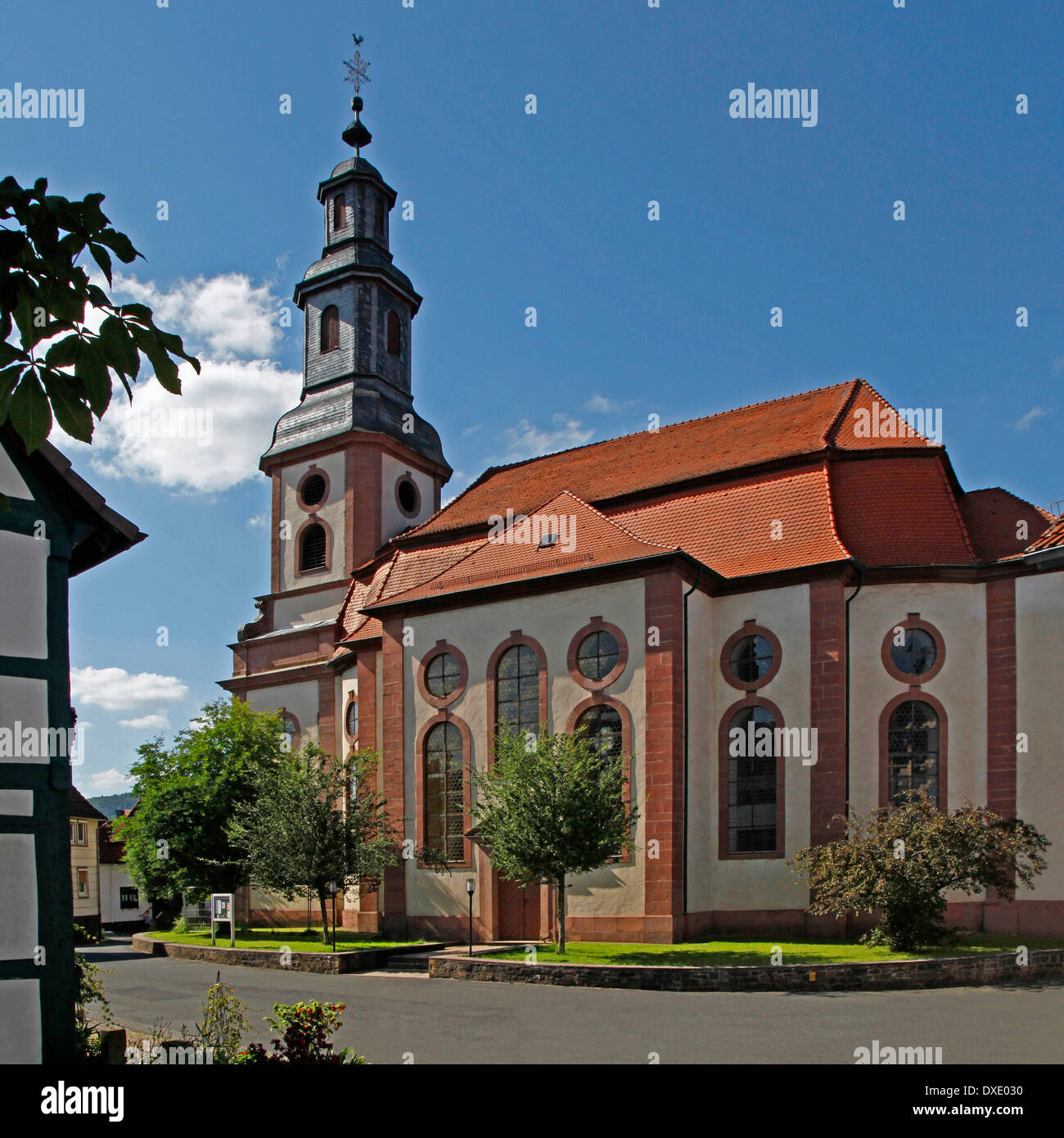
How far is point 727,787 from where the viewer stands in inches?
984

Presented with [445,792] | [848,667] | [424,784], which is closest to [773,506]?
Result: [848,667]

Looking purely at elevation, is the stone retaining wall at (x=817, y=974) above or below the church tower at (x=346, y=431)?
below

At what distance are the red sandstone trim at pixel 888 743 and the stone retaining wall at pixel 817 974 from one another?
5.64m

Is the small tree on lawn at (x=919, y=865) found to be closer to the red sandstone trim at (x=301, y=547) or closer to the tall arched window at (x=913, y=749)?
the tall arched window at (x=913, y=749)

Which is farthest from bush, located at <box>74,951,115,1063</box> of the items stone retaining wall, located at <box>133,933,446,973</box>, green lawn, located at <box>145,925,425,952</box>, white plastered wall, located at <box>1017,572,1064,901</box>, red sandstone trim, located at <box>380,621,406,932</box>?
white plastered wall, located at <box>1017,572,1064,901</box>

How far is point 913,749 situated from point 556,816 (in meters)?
8.51

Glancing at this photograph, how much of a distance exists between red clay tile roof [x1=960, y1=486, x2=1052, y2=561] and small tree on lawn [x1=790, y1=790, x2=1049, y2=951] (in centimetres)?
712

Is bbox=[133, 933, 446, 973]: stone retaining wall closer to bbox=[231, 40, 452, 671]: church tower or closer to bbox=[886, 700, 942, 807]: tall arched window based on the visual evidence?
bbox=[886, 700, 942, 807]: tall arched window

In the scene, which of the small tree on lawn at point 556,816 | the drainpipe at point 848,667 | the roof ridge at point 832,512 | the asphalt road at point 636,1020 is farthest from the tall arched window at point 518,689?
the asphalt road at point 636,1020

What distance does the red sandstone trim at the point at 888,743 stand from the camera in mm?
23859

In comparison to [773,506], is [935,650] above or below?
below

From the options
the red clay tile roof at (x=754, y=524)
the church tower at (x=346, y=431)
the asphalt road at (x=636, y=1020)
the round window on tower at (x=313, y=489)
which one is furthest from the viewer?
the round window on tower at (x=313, y=489)

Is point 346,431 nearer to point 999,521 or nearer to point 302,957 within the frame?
point 302,957
